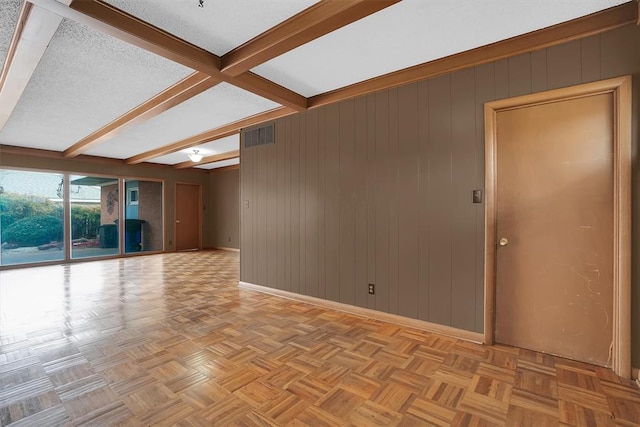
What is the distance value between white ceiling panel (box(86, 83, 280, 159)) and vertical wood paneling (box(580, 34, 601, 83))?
9.71 feet

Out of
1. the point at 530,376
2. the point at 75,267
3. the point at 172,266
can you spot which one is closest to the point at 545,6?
the point at 530,376

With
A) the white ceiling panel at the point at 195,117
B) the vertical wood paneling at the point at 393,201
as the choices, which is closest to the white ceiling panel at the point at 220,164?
the white ceiling panel at the point at 195,117

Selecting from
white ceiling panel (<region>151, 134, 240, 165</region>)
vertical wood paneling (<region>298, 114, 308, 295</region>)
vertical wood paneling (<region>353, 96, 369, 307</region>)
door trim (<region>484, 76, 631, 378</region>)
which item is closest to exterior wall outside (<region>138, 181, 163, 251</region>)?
white ceiling panel (<region>151, 134, 240, 165</region>)

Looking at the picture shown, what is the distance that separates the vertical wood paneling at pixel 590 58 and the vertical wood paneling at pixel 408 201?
3.95 ft

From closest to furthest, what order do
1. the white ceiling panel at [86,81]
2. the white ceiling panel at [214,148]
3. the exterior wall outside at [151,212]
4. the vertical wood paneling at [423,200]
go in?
the white ceiling panel at [86,81], the vertical wood paneling at [423,200], the white ceiling panel at [214,148], the exterior wall outside at [151,212]

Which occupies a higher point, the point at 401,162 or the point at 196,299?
the point at 401,162

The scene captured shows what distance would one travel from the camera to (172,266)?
6094mm

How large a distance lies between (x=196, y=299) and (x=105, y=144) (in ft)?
13.8

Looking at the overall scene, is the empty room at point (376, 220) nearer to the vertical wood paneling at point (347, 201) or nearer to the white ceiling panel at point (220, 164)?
the vertical wood paneling at point (347, 201)

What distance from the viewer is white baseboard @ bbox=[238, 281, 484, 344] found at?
8.28ft

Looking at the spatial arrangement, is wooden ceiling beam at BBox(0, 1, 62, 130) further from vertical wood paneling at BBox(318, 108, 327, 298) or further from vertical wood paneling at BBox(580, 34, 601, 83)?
vertical wood paneling at BBox(580, 34, 601, 83)

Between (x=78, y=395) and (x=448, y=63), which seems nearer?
(x=78, y=395)

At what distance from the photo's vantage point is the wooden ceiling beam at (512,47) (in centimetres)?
197

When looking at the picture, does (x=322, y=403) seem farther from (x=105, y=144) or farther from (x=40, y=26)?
(x=105, y=144)
